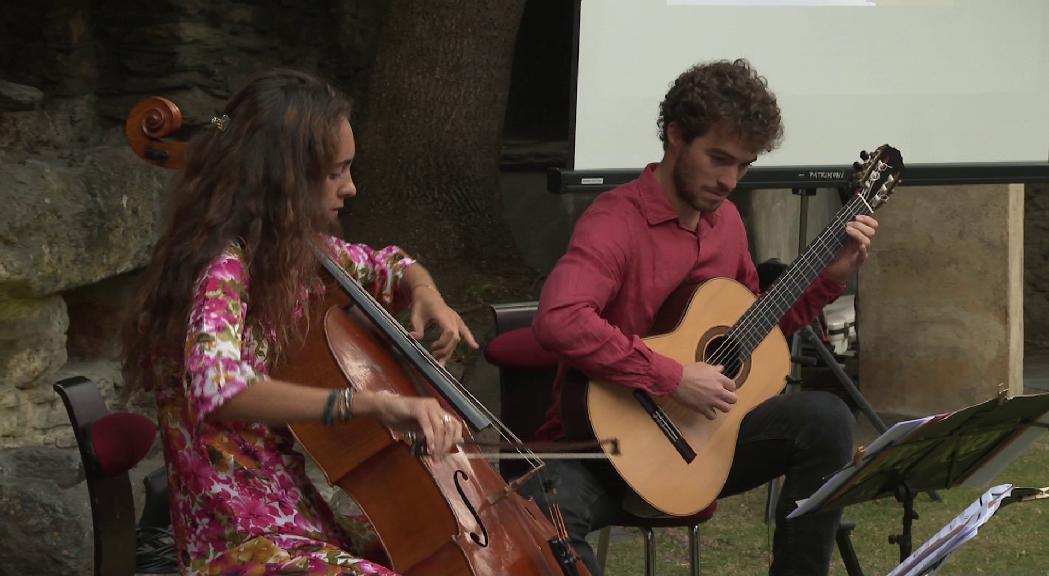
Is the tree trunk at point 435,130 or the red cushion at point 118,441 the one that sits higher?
the tree trunk at point 435,130

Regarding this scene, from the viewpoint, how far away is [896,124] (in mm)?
4656

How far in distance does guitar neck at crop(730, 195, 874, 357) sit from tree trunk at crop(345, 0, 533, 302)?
2419 millimetres

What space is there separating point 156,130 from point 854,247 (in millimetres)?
1616

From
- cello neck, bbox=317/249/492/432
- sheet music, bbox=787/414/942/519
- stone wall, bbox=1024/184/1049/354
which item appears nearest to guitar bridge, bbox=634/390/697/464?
sheet music, bbox=787/414/942/519

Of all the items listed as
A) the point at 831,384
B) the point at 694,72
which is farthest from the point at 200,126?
the point at 831,384

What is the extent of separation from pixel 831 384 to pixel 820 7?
2.34 meters

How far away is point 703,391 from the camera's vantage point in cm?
291

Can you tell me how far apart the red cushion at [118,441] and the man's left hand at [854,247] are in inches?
65.2

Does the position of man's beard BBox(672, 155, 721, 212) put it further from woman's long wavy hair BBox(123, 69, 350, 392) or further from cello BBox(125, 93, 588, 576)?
woman's long wavy hair BBox(123, 69, 350, 392)

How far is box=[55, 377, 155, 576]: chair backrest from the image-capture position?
2197 millimetres

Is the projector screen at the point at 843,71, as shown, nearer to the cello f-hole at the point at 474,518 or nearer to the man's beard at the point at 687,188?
the man's beard at the point at 687,188

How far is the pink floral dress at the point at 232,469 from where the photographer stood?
6.61 feet

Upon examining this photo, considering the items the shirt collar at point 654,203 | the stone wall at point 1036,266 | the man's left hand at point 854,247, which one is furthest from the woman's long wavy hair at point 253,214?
the stone wall at point 1036,266

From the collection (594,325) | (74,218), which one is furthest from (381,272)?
(74,218)
